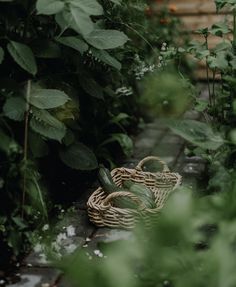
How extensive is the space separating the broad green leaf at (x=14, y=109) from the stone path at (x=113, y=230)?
1.90 feet

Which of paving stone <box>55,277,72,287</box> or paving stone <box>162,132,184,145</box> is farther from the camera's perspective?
paving stone <box>162,132,184,145</box>

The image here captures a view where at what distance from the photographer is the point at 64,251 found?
8.07 feet

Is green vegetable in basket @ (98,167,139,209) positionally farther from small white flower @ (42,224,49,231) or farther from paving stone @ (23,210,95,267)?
small white flower @ (42,224,49,231)

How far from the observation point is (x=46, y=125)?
7.88 feet

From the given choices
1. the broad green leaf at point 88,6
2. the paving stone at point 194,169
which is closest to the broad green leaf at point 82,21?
the broad green leaf at point 88,6

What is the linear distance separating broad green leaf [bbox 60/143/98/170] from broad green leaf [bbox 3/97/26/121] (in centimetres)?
47

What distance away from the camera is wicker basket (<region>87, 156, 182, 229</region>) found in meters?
2.58

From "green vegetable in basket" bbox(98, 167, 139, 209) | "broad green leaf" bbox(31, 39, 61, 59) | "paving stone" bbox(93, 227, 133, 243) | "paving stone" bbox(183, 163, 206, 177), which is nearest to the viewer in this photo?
"broad green leaf" bbox(31, 39, 61, 59)

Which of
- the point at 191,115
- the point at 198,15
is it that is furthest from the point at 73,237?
the point at 198,15

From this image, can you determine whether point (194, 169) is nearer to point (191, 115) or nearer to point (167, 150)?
point (167, 150)

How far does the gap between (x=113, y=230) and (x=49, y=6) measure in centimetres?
102

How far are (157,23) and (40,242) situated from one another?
273cm

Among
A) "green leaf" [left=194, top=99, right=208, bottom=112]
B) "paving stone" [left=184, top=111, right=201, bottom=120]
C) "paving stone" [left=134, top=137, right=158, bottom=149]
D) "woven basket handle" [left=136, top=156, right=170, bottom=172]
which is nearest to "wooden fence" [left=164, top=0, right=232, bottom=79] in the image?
"paving stone" [left=184, top=111, right=201, bottom=120]

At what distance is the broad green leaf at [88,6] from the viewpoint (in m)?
2.24
